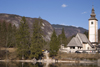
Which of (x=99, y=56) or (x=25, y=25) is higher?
(x=25, y=25)

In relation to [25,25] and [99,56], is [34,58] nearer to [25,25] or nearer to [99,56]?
[25,25]

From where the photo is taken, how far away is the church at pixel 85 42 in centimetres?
6606

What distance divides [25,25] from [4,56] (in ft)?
39.5

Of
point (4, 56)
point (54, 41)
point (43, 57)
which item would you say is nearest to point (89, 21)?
point (54, 41)

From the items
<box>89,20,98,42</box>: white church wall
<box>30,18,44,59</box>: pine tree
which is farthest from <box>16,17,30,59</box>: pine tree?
<box>89,20,98,42</box>: white church wall

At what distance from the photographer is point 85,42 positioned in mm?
69750

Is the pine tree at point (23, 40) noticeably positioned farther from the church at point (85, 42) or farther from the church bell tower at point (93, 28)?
the church bell tower at point (93, 28)

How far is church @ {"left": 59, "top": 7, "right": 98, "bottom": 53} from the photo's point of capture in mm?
66062

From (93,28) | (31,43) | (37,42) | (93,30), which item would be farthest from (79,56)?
(93,28)

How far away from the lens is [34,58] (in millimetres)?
55156

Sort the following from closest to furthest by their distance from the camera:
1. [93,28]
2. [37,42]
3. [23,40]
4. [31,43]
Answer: [37,42], [31,43], [23,40], [93,28]

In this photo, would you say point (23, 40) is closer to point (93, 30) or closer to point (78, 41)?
point (78, 41)

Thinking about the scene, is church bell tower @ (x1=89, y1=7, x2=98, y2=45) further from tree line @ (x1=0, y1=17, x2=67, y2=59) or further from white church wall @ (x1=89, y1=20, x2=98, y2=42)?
tree line @ (x1=0, y1=17, x2=67, y2=59)

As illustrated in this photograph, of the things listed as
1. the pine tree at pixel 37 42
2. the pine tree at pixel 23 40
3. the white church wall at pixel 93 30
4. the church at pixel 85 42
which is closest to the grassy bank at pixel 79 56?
the pine tree at pixel 37 42
